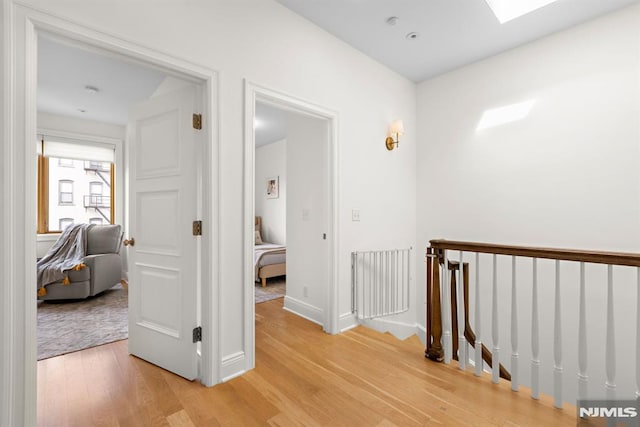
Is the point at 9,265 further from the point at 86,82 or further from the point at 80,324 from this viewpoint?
the point at 86,82

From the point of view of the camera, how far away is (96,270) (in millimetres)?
3805

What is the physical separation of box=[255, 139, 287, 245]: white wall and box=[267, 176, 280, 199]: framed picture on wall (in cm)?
7

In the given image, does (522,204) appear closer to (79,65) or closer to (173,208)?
(173,208)

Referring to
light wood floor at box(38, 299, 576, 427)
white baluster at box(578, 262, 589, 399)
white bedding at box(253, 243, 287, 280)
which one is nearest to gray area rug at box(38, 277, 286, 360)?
light wood floor at box(38, 299, 576, 427)

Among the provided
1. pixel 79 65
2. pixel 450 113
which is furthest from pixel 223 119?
pixel 450 113

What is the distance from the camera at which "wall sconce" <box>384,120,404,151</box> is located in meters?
3.12

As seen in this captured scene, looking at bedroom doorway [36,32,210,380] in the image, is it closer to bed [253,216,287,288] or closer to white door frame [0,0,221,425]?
white door frame [0,0,221,425]

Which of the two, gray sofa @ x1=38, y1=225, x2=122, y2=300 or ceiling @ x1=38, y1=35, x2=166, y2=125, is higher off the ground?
ceiling @ x1=38, y1=35, x2=166, y2=125

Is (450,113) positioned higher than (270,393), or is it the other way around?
(450,113)

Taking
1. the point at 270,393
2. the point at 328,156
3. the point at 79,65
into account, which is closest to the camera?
the point at 270,393

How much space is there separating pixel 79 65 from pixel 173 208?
7.41ft

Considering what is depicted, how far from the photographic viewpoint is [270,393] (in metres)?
1.75

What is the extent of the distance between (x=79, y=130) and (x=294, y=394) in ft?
17.1

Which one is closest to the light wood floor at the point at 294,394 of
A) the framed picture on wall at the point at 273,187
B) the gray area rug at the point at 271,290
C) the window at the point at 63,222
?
the gray area rug at the point at 271,290
